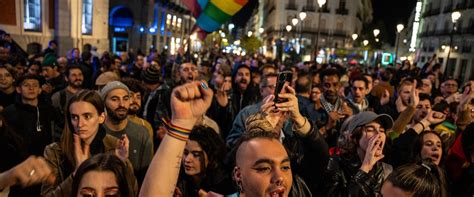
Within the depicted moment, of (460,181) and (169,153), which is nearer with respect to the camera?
(169,153)

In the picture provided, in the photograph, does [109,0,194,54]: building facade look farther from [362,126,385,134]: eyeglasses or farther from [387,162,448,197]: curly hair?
[387,162,448,197]: curly hair

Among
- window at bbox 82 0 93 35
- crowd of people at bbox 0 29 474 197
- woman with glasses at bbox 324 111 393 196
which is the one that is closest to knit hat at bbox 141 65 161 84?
crowd of people at bbox 0 29 474 197

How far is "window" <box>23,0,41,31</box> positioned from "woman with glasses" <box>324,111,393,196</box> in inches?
791

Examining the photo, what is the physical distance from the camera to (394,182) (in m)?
2.59

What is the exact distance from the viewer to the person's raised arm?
1.93 metres

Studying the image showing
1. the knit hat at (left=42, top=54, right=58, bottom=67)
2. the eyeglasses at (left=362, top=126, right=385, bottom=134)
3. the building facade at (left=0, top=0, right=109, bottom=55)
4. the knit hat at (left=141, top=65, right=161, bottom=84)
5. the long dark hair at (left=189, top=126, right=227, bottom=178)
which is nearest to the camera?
the long dark hair at (left=189, top=126, right=227, bottom=178)

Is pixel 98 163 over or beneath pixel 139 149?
over

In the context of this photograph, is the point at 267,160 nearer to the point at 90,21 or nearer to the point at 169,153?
the point at 169,153

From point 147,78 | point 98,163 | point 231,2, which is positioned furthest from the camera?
point 231,2

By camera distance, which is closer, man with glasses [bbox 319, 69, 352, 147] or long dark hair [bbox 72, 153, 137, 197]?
long dark hair [bbox 72, 153, 137, 197]

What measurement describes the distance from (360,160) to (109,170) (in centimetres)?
209

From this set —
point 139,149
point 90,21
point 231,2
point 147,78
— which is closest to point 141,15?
point 90,21

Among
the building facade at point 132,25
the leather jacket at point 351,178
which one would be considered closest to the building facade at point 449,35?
the building facade at point 132,25

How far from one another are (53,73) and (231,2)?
4615mm
